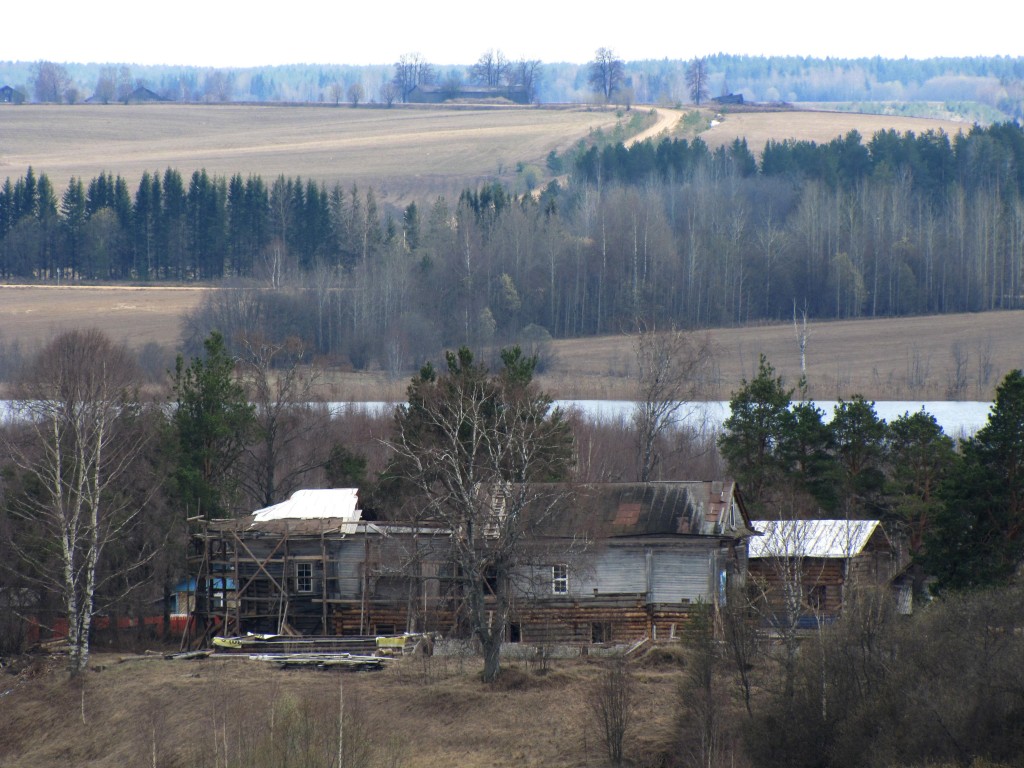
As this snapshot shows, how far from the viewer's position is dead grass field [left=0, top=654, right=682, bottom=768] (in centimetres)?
2697

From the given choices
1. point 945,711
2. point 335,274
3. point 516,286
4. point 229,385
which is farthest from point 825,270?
point 945,711

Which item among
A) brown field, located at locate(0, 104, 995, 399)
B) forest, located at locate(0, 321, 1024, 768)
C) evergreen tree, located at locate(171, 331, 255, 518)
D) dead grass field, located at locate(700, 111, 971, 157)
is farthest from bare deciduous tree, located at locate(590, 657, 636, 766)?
dead grass field, located at locate(700, 111, 971, 157)

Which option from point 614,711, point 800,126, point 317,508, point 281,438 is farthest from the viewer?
point 800,126

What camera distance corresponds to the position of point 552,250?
104 m

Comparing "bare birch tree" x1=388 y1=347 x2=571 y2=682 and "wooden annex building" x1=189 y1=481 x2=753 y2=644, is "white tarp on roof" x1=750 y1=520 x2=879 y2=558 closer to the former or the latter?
"wooden annex building" x1=189 y1=481 x2=753 y2=644

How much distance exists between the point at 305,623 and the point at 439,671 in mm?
6181

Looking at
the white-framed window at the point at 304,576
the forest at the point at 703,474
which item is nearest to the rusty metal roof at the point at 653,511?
the forest at the point at 703,474

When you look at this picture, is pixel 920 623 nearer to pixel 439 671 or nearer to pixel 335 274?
pixel 439 671

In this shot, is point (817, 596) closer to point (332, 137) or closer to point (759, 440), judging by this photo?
point (759, 440)

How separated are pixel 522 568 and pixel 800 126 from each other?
5420 inches

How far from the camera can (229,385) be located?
4225 centimetres

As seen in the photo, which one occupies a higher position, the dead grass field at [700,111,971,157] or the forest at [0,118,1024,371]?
the dead grass field at [700,111,971,157]

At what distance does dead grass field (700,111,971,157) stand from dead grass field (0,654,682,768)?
120300 millimetres

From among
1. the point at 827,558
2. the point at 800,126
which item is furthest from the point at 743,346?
the point at 800,126
